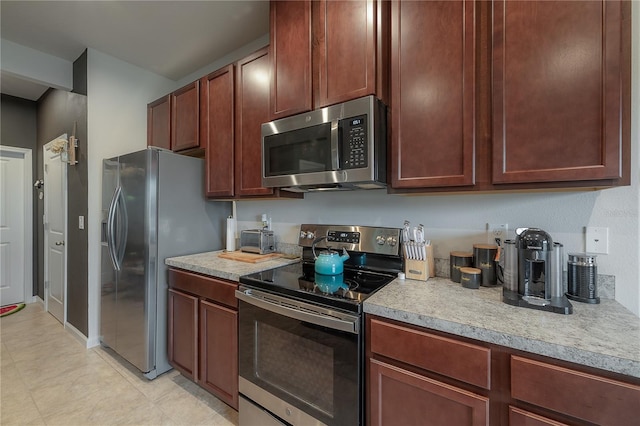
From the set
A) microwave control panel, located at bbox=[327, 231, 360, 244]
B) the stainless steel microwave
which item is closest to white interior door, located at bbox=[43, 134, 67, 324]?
the stainless steel microwave

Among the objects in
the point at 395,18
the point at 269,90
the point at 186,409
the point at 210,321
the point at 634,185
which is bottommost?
the point at 186,409

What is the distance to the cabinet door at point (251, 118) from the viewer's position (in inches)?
78.3

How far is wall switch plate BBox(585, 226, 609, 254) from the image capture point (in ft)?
3.97

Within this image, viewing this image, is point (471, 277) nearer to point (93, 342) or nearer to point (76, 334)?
point (93, 342)

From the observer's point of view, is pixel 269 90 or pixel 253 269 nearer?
pixel 253 269

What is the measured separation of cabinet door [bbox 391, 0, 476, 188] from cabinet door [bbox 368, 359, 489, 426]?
0.83 meters

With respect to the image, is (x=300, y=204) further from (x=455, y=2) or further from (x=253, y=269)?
(x=455, y=2)

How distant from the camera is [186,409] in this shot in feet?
5.90

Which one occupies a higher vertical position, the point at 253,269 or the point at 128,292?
the point at 253,269

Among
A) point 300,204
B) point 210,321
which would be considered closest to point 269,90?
point 300,204

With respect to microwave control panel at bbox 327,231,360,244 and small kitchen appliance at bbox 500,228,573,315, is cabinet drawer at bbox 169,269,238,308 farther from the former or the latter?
small kitchen appliance at bbox 500,228,573,315

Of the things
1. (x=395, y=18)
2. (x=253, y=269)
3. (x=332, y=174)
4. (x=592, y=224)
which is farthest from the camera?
(x=253, y=269)

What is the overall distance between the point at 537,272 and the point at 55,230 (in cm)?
452

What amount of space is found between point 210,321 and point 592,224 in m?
2.11
